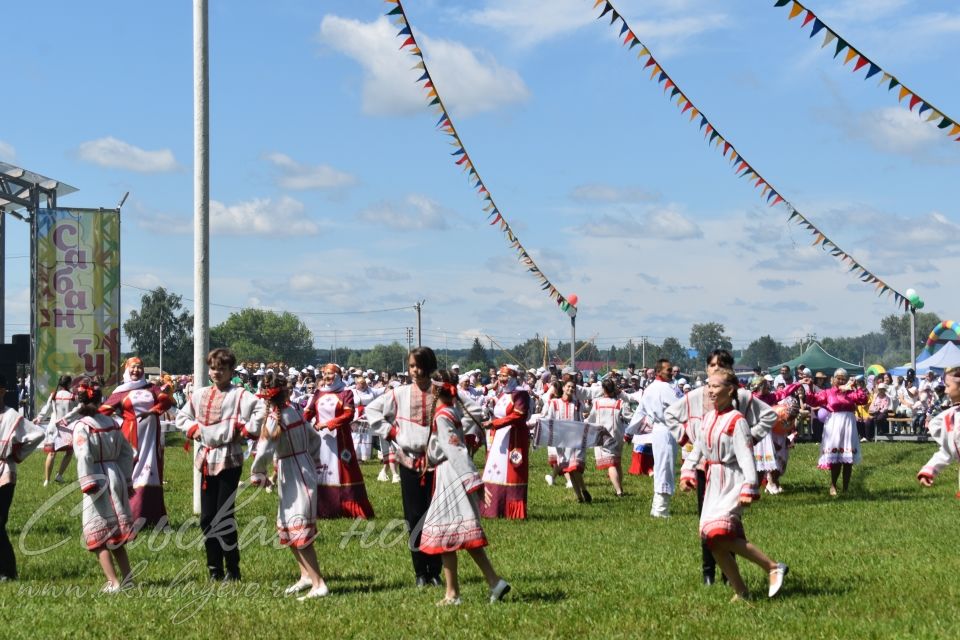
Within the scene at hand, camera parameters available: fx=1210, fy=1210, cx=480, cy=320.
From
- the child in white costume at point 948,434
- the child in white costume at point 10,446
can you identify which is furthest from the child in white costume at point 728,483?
the child in white costume at point 10,446

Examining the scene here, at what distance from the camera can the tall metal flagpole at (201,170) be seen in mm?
14352

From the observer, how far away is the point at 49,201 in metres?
29.4

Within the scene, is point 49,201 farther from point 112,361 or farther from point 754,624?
point 754,624

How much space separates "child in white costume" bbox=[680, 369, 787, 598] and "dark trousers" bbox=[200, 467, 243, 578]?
3.67 meters

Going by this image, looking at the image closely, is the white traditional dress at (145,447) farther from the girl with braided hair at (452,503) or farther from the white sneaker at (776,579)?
the white sneaker at (776,579)

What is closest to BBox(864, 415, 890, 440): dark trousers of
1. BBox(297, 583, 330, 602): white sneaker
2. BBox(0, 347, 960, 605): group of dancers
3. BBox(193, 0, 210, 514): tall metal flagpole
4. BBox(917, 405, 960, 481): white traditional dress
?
BBox(193, 0, 210, 514): tall metal flagpole

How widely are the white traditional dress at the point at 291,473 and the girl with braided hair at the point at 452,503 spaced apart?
93cm

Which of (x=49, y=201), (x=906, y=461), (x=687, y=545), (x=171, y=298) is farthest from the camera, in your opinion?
(x=171, y=298)

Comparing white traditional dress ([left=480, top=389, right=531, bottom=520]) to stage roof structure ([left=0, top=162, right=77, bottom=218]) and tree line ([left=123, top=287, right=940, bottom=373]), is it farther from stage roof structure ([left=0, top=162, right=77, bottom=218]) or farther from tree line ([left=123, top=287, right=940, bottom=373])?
tree line ([left=123, top=287, right=940, bottom=373])

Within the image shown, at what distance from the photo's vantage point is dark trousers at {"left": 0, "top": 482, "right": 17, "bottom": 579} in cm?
987

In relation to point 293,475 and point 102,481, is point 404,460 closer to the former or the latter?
point 293,475

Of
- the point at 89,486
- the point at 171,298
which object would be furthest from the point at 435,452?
the point at 171,298

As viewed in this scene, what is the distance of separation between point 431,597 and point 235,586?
1.65 meters

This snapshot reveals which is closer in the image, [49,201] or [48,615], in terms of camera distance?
[48,615]
